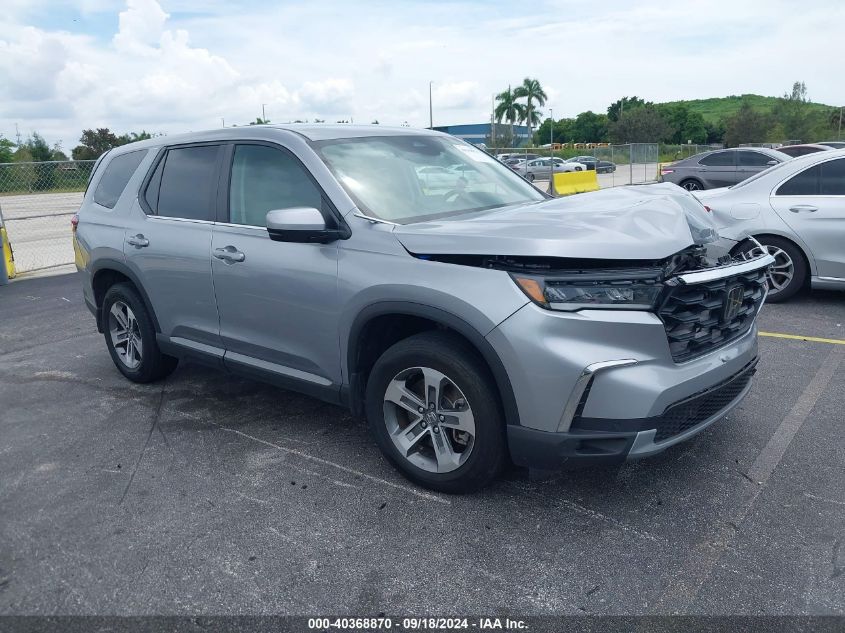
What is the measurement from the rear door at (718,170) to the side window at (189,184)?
52.4ft

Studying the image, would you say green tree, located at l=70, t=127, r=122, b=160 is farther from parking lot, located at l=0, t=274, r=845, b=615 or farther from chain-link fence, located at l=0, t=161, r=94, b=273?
parking lot, located at l=0, t=274, r=845, b=615

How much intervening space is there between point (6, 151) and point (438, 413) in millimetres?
41196

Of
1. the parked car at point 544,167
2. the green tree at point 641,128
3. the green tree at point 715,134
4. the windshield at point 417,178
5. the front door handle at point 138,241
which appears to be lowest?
the green tree at point 715,134

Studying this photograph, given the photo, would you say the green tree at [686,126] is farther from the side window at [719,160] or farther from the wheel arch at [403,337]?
the wheel arch at [403,337]

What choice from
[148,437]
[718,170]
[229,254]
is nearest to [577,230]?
[229,254]

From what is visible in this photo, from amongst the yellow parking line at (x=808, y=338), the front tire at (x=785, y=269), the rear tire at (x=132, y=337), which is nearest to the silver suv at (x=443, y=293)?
the rear tire at (x=132, y=337)

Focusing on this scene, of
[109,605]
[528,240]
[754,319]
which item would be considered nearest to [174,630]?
[109,605]

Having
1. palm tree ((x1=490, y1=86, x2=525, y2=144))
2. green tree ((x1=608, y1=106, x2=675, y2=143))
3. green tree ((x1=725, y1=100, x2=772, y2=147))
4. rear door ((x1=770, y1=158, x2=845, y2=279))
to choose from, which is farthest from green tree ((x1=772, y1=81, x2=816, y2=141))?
rear door ((x1=770, y1=158, x2=845, y2=279))

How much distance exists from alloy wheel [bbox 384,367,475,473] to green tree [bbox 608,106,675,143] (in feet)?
251

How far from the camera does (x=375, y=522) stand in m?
3.37

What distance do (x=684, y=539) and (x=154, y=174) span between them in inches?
163

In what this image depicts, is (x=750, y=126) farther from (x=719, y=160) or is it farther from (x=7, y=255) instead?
(x=7, y=255)

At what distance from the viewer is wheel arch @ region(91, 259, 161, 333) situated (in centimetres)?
508

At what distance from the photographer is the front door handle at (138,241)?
16.2ft
